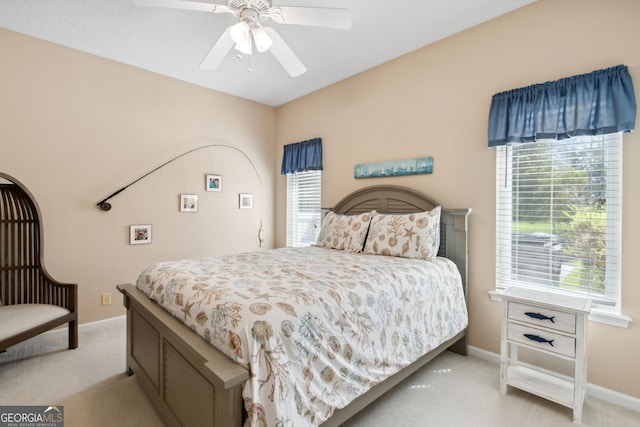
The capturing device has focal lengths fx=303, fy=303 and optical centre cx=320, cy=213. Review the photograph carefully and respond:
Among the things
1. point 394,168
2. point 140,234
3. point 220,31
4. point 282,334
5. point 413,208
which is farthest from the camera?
point 140,234

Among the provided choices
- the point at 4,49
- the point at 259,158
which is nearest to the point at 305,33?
the point at 259,158

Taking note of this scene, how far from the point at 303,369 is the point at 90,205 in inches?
118

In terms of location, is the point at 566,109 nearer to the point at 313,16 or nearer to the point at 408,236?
the point at 408,236

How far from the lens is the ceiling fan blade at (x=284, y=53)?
2078 mm

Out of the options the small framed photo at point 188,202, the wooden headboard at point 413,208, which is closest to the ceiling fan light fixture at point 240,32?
the wooden headboard at point 413,208

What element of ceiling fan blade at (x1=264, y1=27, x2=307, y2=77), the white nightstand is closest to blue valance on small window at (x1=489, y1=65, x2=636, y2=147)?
the white nightstand

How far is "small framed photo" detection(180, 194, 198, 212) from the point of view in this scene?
3693 millimetres

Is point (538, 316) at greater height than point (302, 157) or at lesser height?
lesser

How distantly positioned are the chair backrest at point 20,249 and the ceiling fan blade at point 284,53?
2399 mm

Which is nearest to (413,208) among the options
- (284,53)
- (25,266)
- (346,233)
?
(346,233)

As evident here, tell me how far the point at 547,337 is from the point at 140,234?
380 centimetres

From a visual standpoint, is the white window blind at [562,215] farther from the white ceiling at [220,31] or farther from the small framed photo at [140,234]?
the small framed photo at [140,234]

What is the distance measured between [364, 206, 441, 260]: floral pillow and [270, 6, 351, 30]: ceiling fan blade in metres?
1.58

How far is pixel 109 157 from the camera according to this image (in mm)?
3203
